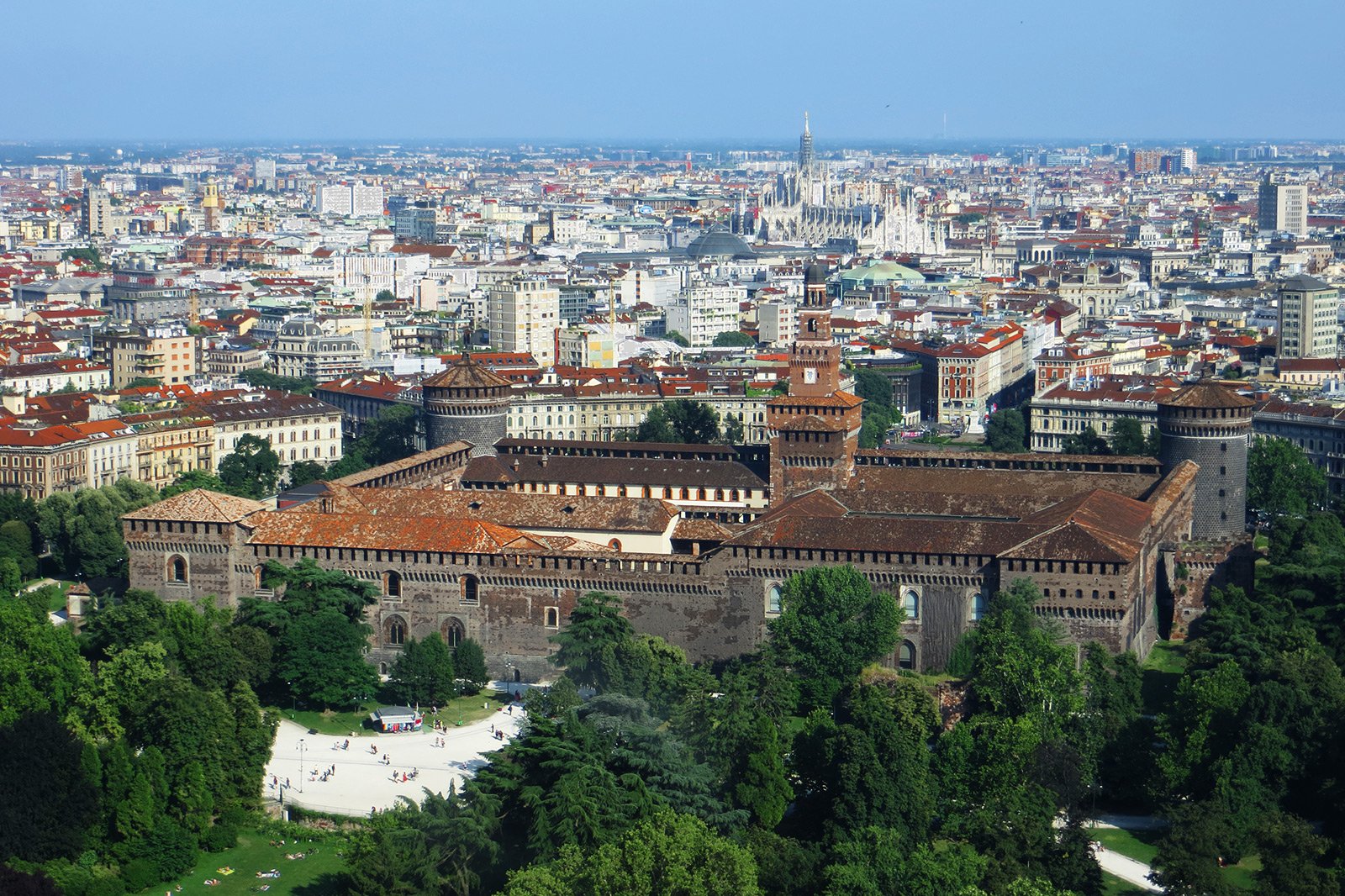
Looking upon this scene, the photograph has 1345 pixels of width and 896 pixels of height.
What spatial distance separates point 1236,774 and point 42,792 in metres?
27.3

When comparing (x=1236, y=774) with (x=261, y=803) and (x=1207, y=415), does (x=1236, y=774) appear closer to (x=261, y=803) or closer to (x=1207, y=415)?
(x=261, y=803)

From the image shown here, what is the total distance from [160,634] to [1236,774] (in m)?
29.0

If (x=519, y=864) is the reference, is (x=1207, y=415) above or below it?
above

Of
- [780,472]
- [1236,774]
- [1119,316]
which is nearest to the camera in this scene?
[1236,774]

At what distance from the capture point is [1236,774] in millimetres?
52094

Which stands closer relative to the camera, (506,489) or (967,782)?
(967,782)

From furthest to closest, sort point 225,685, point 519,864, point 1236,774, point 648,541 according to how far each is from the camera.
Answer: point 648,541
point 225,685
point 1236,774
point 519,864

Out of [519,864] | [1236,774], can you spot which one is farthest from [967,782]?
[519,864]

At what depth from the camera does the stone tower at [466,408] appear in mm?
84688

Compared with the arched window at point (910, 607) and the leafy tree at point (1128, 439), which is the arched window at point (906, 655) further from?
the leafy tree at point (1128, 439)

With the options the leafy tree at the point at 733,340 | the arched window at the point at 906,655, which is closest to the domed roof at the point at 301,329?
the leafy tree at the point at 733,340

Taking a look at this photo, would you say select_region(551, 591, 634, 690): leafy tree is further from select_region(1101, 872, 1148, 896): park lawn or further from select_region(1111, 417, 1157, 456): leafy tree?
select_region(1111, 417, 1157, 456): leafy tree

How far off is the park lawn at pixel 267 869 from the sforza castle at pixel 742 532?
548 inches

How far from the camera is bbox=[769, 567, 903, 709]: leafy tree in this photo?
6184 cm
